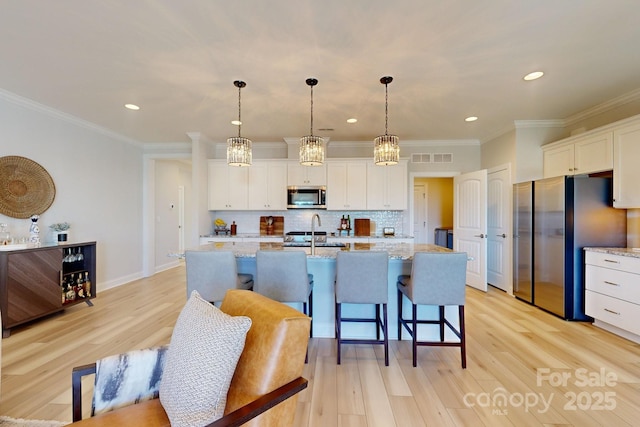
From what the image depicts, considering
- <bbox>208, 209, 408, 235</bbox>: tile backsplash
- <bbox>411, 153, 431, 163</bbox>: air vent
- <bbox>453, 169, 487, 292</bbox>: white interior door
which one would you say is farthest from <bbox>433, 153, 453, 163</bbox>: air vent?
<bbox>208, 209, 408, 235</bbox>: tile backsplash

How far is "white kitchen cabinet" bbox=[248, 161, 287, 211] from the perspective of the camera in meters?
5.07

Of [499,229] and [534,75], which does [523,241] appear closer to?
[499,229]

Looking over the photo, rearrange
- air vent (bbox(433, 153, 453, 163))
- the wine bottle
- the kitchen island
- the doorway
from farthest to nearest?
1. the doorway
2. air vent (bbox(433, 153, 453, 163))
3. the wine bottle
4. the kitchen island

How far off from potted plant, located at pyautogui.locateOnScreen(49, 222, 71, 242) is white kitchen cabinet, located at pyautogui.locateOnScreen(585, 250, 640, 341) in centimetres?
622

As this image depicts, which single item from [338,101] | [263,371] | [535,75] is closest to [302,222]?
[338,101]

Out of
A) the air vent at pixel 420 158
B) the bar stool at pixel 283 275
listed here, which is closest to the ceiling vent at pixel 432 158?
the air vent at pixel 420 158

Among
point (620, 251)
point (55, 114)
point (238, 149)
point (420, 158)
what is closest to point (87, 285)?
point (55, 114)

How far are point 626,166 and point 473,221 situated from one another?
1900mm

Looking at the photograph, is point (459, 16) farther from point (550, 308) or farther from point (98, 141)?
point (98, 141)

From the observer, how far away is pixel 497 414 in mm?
1783

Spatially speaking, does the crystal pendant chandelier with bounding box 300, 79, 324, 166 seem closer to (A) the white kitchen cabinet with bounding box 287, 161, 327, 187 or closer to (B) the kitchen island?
(B) the kitchen island

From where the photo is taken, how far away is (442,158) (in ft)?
17.2

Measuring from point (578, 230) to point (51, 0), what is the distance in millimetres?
5068

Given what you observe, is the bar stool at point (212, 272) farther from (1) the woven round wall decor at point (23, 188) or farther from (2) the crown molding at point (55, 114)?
(2) the crown molding at point (55, 114)
